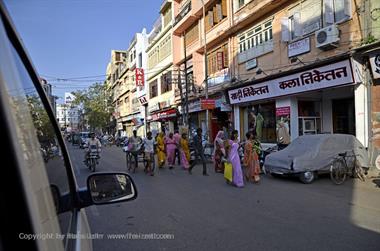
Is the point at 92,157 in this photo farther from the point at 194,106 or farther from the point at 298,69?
the point at 194,106

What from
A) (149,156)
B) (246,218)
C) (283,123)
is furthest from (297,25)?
(246,218)

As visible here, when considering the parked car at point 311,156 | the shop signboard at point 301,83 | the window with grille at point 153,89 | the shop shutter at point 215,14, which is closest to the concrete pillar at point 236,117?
the shop signboard at point 301,83

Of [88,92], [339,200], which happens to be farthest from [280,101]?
[88,92]

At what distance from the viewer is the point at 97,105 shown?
57906mm

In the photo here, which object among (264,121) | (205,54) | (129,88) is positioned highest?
(129,88)

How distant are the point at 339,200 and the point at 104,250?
17.6 feet

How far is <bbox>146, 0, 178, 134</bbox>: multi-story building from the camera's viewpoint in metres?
31.2

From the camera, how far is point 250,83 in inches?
709

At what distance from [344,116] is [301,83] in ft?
9.13

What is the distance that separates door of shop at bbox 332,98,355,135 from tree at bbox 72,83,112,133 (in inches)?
1872

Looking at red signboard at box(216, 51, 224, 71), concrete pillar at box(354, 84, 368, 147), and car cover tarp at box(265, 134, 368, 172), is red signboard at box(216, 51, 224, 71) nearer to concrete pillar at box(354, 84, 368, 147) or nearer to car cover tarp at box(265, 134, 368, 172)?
concrete pillar at box(354, 84, 368, 147)

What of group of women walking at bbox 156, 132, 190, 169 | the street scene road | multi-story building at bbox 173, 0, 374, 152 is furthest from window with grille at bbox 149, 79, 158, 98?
the street scene road

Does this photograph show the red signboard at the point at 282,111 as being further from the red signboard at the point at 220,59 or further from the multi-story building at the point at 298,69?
the red signboard at the point at 220,59

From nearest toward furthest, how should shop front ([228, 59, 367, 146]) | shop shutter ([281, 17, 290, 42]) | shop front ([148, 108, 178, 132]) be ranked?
shop front ([228, 59, 367, 146])
shop shutter ([281, 17, 290, 42])
shop front ([148, 108, 178, 132])
